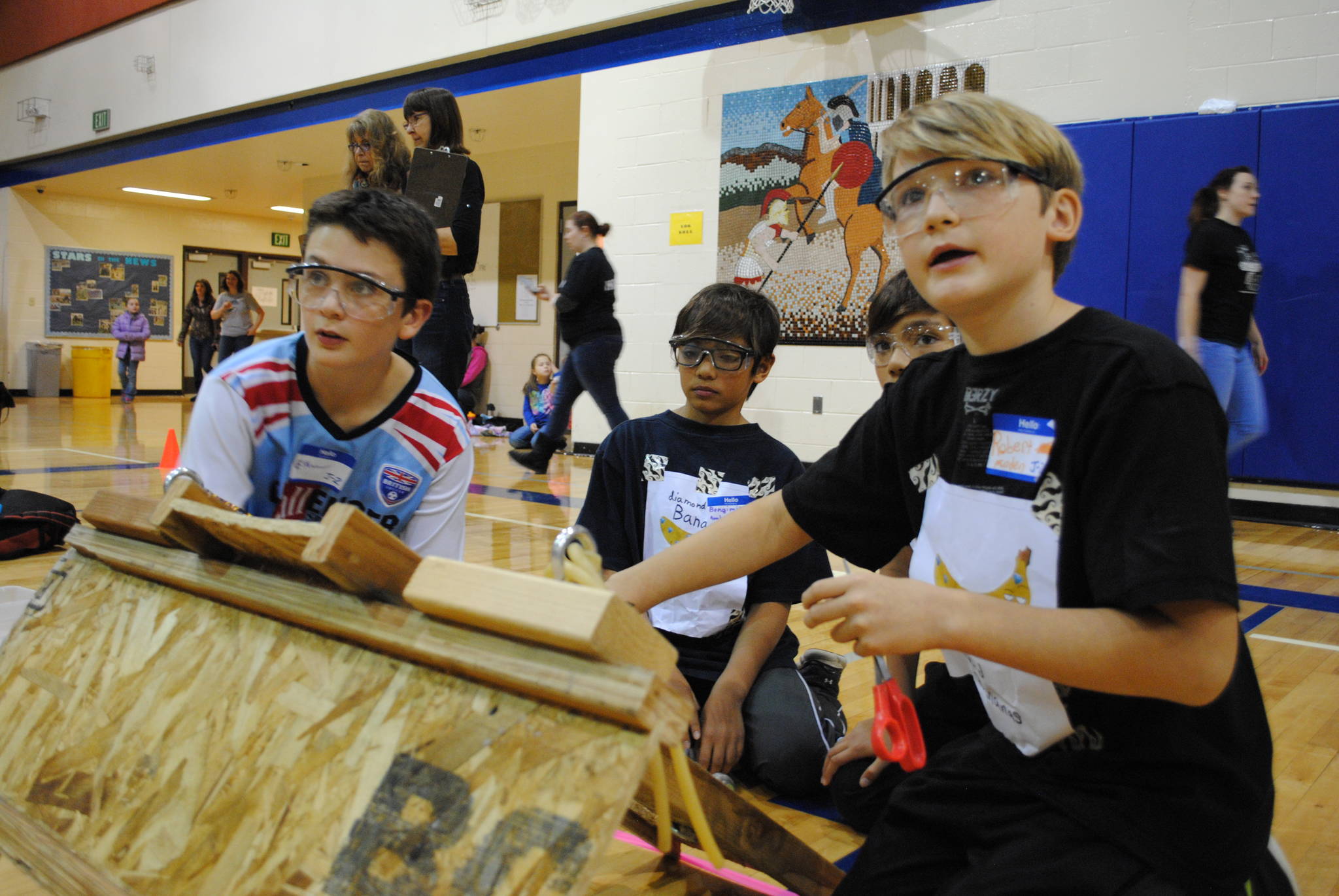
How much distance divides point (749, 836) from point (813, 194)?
5832 mm

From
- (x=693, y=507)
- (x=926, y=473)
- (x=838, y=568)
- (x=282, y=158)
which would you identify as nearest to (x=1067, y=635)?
(x=926, y=473)

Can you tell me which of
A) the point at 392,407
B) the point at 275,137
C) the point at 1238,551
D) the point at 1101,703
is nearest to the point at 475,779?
the point at 1101,703

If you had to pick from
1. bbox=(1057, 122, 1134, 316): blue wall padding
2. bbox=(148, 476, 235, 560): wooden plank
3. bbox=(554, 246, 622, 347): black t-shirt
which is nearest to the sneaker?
bbox=(148, 476, 235, 560): wooden plank

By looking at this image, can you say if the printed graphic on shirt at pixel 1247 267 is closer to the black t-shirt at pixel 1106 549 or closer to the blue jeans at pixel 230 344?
the black t-shirt at pixel 1106 549

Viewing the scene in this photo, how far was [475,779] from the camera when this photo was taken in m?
0.81

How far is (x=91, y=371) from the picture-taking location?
15570 mm

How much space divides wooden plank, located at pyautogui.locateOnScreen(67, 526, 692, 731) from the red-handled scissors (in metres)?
0.45

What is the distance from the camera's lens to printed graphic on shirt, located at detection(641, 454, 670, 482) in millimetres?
2164

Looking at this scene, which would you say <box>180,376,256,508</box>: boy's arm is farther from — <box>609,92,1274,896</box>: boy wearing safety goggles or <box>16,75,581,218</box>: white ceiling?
<box>16,75,581,218</box>: white ceiling

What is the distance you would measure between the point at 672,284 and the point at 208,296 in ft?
35.0

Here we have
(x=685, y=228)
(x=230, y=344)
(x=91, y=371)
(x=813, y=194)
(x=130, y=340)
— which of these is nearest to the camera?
(x=813, y=194)

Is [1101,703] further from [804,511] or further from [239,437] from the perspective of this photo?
[239,437]

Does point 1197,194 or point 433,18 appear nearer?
point 1197,194

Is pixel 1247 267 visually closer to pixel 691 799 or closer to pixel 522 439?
pixel 691 799
